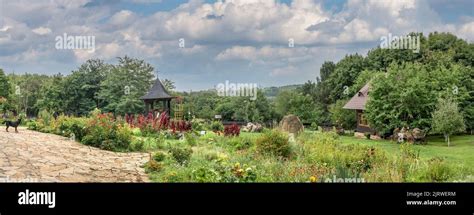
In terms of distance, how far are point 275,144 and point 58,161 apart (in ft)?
11.1

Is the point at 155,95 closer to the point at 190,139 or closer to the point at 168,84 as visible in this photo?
the point at 168,84

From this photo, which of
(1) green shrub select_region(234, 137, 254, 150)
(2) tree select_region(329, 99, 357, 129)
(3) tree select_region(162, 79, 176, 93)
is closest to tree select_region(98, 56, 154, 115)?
(3) tree select_region(162, 79, 176, 93)

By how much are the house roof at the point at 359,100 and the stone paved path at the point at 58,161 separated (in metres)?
2.67

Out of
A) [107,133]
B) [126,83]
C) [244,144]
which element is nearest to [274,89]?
[126,83]

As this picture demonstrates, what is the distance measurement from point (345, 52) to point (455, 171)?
1919mm

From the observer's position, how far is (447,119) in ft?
18.9

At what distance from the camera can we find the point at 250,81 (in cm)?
601

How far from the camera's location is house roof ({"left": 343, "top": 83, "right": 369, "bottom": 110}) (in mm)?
6285

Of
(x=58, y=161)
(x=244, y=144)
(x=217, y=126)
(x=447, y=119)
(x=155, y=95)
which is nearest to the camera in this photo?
(x=447, y=119)

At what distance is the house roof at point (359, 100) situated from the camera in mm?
6285

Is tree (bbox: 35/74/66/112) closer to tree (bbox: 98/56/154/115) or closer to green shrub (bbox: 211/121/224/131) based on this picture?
tree (bbox: 98/56/154/115)

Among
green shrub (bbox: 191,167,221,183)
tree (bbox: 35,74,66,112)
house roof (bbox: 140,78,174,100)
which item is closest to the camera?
green shrub (bbox: 191,167,221,183)

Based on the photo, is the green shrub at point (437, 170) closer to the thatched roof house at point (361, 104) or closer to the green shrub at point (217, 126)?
the thatched roof house at point (361, 104)

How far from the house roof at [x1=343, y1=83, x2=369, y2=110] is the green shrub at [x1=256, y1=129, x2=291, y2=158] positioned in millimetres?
1448
